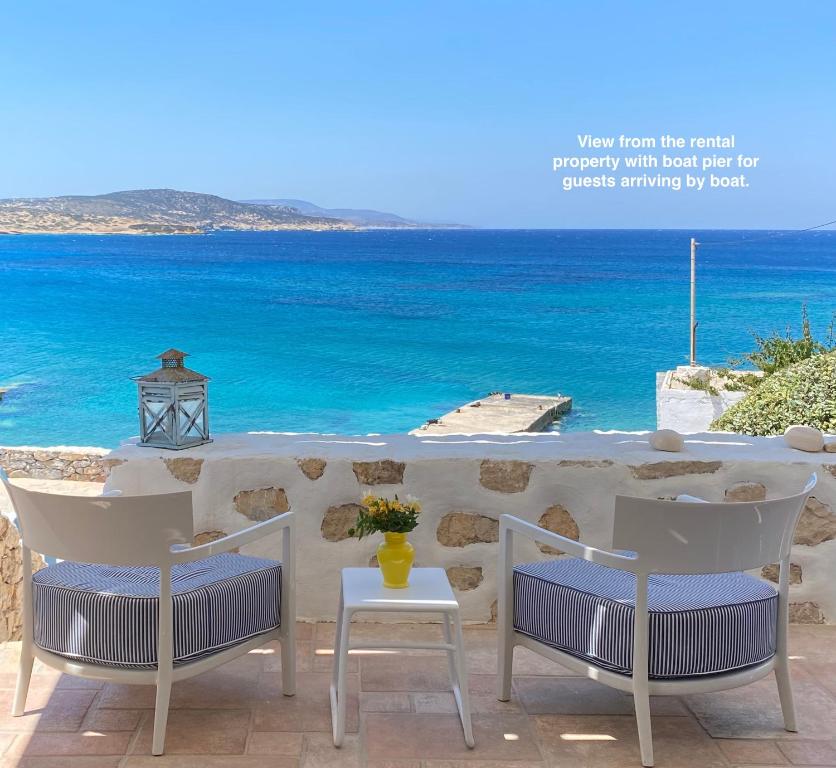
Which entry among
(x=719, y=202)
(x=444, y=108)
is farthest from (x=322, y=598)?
(x=719, y=202)

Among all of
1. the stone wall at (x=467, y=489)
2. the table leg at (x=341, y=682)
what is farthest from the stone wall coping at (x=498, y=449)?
the table leg at (x=341, y=682)

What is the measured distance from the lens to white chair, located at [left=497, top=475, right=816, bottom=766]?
2123 millimetres

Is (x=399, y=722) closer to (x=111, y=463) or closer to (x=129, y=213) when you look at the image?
(x=111, y=463)

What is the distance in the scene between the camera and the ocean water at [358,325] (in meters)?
27.5

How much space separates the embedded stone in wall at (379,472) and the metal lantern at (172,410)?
54 cm

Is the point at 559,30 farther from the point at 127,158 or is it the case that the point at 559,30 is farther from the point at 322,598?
the point at 322,598

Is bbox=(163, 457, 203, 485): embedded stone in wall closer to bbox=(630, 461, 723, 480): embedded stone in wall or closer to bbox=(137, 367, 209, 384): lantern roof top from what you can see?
bbox=(137, 367, 209, 384): lantern roof top

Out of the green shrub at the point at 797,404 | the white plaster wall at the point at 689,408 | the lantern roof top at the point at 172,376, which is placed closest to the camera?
the lantern roof top at the point at 172,376

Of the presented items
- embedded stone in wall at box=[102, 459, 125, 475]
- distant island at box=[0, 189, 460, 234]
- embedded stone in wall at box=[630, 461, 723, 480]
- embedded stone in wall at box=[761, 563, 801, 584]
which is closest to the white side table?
embedded stone in wall at box=[630, 461, 723, 480]

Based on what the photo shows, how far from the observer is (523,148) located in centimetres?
5966

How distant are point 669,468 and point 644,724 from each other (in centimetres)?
106

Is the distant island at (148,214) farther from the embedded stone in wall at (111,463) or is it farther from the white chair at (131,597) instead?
the white chair at (131,597)

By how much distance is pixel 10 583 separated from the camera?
11.2ft

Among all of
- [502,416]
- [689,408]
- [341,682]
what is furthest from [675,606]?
[502,416]
